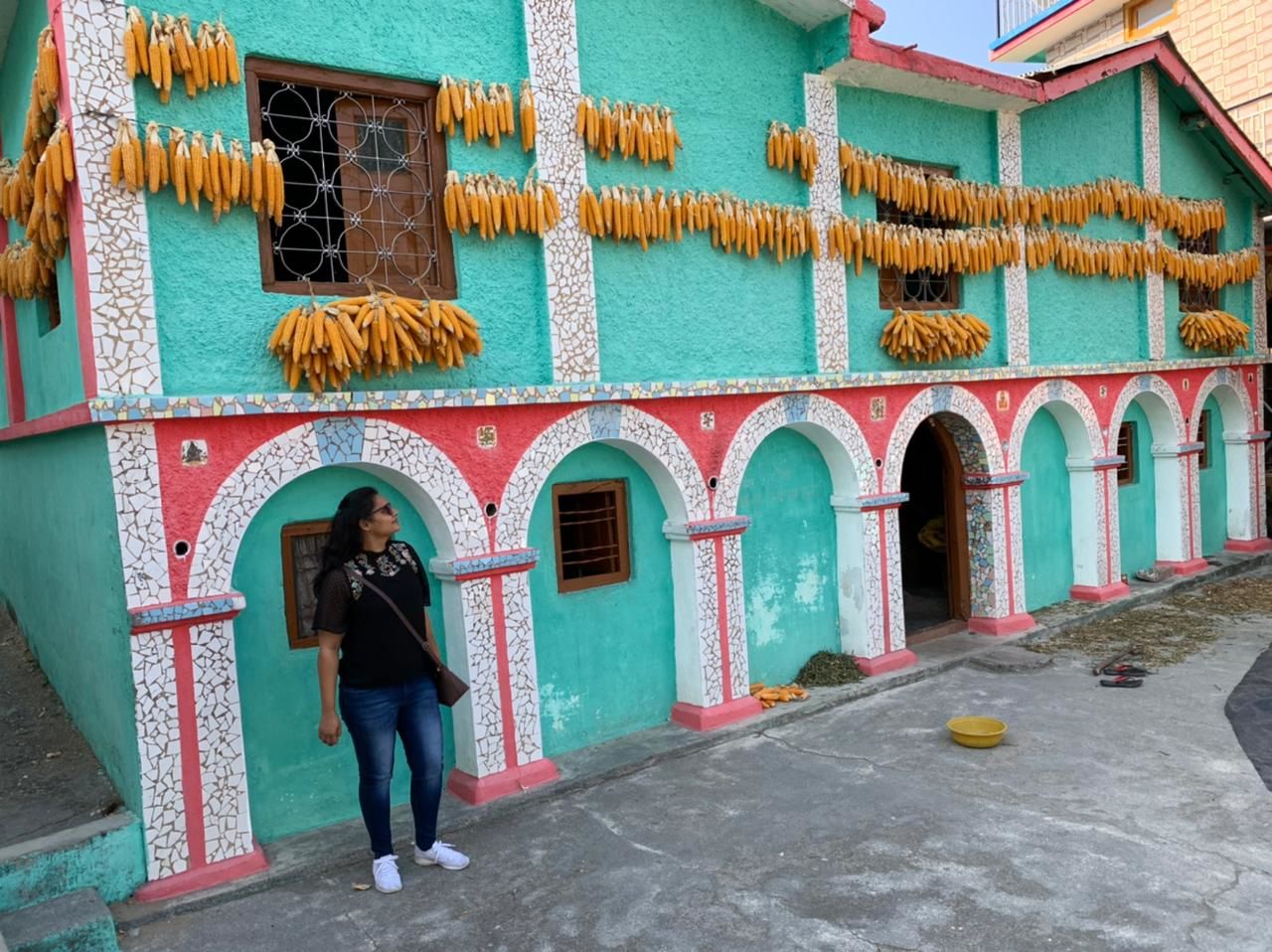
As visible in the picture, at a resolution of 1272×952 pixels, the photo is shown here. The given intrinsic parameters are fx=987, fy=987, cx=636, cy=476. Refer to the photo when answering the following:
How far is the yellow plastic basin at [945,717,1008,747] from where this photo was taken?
7.14 metres

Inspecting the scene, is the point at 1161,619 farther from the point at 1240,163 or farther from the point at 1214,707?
the point at 1240,163

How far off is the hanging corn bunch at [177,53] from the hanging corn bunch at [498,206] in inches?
58.9

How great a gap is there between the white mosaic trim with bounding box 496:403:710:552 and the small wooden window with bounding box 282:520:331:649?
3.97ft

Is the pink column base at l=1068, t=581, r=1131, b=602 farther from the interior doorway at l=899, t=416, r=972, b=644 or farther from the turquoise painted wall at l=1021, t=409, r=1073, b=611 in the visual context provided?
the interior doorway at l=899, t=416, r=972, b=644

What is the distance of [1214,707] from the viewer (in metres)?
7.94

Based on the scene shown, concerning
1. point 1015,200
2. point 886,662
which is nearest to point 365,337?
point 886,662

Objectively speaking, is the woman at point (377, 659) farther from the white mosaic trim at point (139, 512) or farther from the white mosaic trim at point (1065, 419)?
the white mosaic trim at point (1065, 419)

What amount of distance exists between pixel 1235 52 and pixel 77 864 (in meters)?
19.5

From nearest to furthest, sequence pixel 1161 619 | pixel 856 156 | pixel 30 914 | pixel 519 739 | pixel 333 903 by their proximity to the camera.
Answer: pixel 30 914 → pixel 333 903 → pixel 519 739 → pixel 856 156 → pixel 1161 619

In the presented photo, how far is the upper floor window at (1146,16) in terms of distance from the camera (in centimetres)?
1795

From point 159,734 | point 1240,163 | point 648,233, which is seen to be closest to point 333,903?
point 159,734

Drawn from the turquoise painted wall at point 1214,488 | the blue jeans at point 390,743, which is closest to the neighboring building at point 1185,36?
the turquoise painted wall at point 1214,488

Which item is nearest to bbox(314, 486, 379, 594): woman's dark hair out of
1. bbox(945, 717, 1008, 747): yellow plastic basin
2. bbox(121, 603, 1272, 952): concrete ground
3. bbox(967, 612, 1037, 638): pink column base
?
bbox(121, 603, 1272, 952): concrete ground

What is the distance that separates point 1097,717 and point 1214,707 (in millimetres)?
1008
